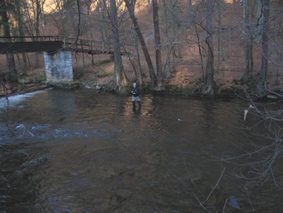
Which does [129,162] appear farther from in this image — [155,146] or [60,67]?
[60,67]

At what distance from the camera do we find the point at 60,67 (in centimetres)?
2562

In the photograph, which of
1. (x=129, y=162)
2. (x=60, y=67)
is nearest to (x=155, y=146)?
(x=129, y=162)

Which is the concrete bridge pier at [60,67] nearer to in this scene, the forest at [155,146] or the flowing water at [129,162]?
the forest at [155,146]

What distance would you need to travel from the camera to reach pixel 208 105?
53.3 ft

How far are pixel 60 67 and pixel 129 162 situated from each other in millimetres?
20203

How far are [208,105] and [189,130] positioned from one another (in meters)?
5.40

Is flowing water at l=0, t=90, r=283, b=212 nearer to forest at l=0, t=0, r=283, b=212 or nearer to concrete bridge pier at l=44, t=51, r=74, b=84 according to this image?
forest at l=0, t=0, r=283, b=212

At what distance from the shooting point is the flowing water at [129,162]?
6.30 meters

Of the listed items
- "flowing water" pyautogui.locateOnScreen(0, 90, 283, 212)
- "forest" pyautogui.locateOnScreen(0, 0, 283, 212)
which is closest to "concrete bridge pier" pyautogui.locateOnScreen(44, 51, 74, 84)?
"forest" pyautogui.locateOnScreen(0, 0, 283, 212)

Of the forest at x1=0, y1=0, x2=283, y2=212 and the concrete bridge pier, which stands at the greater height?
the concrete bridge pier

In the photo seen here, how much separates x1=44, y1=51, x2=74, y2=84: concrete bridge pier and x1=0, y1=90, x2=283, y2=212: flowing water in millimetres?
10945

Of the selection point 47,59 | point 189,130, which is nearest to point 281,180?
point 189,130

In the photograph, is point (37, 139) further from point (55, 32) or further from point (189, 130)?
point (55, 32)

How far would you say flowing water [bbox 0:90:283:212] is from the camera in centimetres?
630
